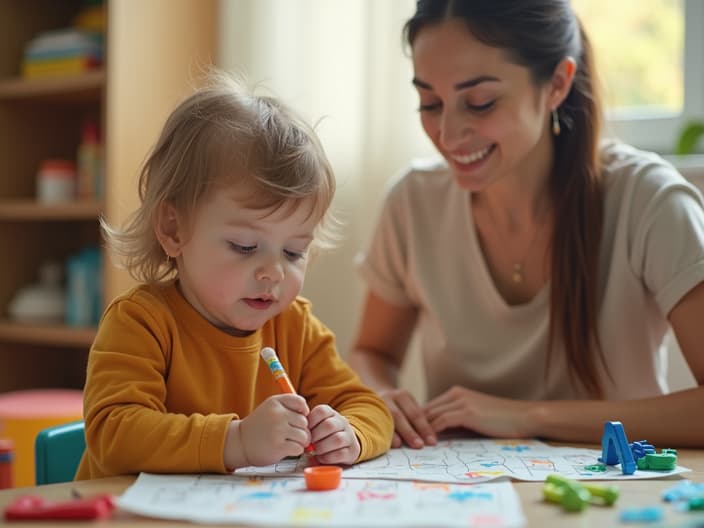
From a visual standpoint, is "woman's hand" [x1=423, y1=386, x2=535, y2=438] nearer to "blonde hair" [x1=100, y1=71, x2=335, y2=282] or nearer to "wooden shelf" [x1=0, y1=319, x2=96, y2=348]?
"blonde hair" [x1=100, y1=71, x2=335, y2=282]

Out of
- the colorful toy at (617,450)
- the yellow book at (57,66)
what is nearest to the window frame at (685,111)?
the colorful toy at (617,450)

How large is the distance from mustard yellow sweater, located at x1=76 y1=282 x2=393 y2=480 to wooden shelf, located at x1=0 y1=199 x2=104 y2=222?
1163 millimetres

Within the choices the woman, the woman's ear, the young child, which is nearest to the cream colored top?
the woman

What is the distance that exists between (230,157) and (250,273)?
132 mm

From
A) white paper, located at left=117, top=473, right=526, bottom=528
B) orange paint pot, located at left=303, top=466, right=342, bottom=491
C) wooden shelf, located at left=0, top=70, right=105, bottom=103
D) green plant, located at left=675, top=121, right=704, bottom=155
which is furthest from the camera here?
wooden shelf, located at left=0, top=70, right=105, bottom=103

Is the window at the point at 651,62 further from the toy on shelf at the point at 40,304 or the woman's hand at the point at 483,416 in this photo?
the toy on shelf at the point at 40,304

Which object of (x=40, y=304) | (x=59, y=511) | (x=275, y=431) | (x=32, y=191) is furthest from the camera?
(x=32, y=191)

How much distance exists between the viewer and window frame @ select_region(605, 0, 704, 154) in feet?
6.93

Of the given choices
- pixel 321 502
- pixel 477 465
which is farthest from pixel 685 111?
pixel 321 502

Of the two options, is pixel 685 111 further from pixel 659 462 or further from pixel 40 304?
pixel 40 304

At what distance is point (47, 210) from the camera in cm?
234

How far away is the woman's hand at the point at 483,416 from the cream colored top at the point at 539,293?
24cm

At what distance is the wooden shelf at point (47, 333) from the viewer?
7.53ft

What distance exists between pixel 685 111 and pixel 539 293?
0.86 m
